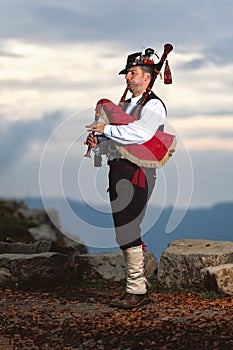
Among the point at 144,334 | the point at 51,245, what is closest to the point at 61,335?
the point at 144,334

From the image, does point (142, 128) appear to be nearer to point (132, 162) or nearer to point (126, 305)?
point (132, 162)

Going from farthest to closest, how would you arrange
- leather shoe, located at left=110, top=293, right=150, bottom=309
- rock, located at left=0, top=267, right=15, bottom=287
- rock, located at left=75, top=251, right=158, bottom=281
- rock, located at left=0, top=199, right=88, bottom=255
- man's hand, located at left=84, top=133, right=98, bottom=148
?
rock, located at left=0, top=199, right=88, bottom=255
rock, located at left=75, top=251, right=158, bottom=281
rock, located at left=0, top=267, right=15, bottom=287
leather shoe, located at left=110, top=293, right=150, bottom=309
man's hand, located at left=84, top=133, right=98, bottom=148

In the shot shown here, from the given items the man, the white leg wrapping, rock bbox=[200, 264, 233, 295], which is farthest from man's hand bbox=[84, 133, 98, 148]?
rock bbox=[200, 264, 233, 295]

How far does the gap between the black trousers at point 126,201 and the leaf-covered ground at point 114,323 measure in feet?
2.85

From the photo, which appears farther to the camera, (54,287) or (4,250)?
(4,250)

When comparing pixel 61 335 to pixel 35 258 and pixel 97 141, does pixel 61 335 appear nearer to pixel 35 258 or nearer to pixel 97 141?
pixel 97 141

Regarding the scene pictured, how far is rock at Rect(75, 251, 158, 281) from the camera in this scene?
440 inches

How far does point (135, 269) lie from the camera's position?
812 centimetres

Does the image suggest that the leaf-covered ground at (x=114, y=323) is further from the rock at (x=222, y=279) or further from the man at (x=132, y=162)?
the man at (x=132, y=162)

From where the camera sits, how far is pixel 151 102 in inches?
314


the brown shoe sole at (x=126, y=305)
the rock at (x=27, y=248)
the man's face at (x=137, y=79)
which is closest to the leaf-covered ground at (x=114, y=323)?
the brown shoe sole at (x=126, y=305)

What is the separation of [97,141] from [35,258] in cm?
327

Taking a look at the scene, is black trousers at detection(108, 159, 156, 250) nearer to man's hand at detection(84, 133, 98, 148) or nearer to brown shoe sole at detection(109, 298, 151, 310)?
man's hand at detection(84, 133, 98, 148)

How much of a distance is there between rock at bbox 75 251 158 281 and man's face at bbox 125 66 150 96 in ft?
12.7
